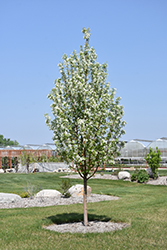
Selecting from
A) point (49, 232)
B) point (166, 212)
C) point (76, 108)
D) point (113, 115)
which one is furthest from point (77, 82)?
point (166, 212)

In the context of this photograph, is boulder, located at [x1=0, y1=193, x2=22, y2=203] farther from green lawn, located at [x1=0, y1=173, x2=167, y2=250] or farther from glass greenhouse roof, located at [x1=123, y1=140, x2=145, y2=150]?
glass greenhouse roof, located at [x1=123, y1=140, x2=145, y2=150]

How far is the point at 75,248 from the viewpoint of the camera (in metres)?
6.23

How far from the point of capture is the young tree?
7582mm

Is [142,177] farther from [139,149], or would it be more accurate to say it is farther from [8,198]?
[139,149]

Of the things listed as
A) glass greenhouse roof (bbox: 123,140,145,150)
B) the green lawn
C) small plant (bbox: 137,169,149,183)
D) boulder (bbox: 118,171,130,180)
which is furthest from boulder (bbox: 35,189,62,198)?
glass greenhouse roof (bbox: 123,140,145,150)

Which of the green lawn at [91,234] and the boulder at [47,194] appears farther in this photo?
the boulder at [47,194]

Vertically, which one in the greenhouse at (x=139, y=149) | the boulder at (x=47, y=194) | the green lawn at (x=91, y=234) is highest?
the greenhouse at (x=139, y=149)

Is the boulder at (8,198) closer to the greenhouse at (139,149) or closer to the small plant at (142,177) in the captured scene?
the small plant at (142,177)

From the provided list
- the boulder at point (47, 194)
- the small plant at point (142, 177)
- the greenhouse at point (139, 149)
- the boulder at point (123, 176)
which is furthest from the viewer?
the greenhouse at point (139, 149)

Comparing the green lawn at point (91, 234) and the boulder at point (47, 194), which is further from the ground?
the boulder at point (47, 194)

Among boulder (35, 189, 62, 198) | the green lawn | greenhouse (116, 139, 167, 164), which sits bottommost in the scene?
the green lawn

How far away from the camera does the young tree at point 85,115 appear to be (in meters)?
7.58

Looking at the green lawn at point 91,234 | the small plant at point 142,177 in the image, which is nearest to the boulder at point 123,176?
the small plant at point 142,177

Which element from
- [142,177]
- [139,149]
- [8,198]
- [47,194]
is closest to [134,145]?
[139,149]
